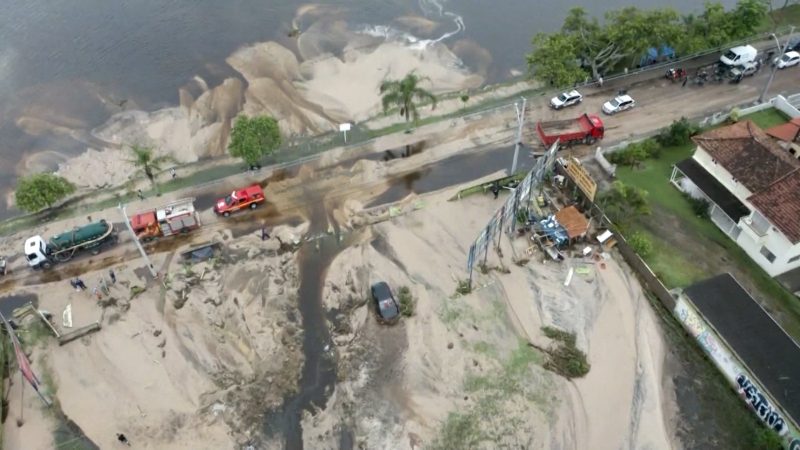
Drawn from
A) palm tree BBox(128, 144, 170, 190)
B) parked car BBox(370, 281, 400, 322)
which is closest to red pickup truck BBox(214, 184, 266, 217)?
palm tree BBox(128, 144, 170, 190)

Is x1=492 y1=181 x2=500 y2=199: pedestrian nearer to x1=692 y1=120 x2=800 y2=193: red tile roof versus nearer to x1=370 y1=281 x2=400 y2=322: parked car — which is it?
x1=370 y1=281 x2=400 y2=322: parked car

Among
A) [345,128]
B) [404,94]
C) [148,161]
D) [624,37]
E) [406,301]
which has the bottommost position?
[406,301]

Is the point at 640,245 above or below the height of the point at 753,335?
above

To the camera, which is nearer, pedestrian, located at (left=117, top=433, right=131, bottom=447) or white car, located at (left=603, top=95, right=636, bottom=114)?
pedestrian, located at (left=117, top=433, right=131, bottom=447)

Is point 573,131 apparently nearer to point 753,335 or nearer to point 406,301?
point 753,335

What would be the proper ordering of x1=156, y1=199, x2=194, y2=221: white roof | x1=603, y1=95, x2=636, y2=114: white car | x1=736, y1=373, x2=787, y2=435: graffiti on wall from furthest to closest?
x1=603, y1=95, x2=636, y2=114: white car < x1=156, y1=199, x2=194, y2=221: white roof < x1=736, y1=373, x2=787, y2=435: graffiti on wall

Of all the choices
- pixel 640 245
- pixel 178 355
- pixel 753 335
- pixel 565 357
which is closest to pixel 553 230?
pixel 640 245
